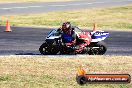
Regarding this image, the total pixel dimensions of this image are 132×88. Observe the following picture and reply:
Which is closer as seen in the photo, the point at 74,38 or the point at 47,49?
the point at 47,49

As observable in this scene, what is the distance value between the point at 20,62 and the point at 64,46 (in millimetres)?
3687

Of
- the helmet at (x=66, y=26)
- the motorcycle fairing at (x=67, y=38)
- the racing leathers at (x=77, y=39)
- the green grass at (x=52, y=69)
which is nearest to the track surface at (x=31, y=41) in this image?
the racing leathers at (x=77, y=39)

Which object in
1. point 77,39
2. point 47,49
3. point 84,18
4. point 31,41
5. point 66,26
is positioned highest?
point 66,26

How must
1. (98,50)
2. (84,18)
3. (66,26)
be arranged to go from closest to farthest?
(66,26)
(98,50)
(84,18)

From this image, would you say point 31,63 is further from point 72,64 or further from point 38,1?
point 38,1

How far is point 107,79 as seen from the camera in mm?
7781

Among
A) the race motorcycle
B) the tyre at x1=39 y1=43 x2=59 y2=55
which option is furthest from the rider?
the tyre at x1=39 y1=43 x2=59 y2=55

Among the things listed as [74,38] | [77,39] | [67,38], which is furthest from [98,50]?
[67,38]

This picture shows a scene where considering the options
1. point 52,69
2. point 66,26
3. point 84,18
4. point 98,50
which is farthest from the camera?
point 84,18

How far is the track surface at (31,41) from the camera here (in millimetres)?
19834

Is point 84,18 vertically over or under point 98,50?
under

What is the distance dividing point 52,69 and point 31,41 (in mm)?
8872

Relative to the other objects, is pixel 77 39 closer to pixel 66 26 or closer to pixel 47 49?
pixel 66 26

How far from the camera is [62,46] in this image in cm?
1881
